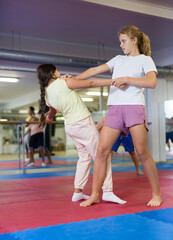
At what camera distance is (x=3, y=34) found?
7.51 meters

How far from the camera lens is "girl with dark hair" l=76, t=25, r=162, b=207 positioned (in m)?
2.69

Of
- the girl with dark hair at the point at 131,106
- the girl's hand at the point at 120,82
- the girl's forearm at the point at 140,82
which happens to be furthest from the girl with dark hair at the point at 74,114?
the girl's forearm at the point at 140,82

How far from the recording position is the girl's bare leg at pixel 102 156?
2.77 metres

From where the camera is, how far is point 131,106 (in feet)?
8.89

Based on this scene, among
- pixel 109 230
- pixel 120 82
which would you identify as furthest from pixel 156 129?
pixel 109 230

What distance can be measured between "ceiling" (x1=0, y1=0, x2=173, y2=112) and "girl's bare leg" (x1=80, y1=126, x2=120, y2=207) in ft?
9.81

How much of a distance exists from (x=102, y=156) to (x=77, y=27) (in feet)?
16.0

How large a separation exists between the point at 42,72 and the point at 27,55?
407 centimetres

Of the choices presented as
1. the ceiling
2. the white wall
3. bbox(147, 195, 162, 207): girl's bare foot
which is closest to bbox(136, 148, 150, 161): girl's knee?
bbox(147, 195, 162, 207): girl's bare foot

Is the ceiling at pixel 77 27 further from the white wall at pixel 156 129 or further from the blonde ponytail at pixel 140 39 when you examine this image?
the blonde ponytail at pixel 140 39

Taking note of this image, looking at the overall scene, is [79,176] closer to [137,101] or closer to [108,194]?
[108,194]

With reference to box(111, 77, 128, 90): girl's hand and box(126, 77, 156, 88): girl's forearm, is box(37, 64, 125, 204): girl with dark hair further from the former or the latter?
box(126, 77, 156, 88): girl's forearm

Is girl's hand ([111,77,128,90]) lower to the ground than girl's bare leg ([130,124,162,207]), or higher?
higher

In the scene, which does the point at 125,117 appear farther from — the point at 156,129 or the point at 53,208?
the point at 156,129
